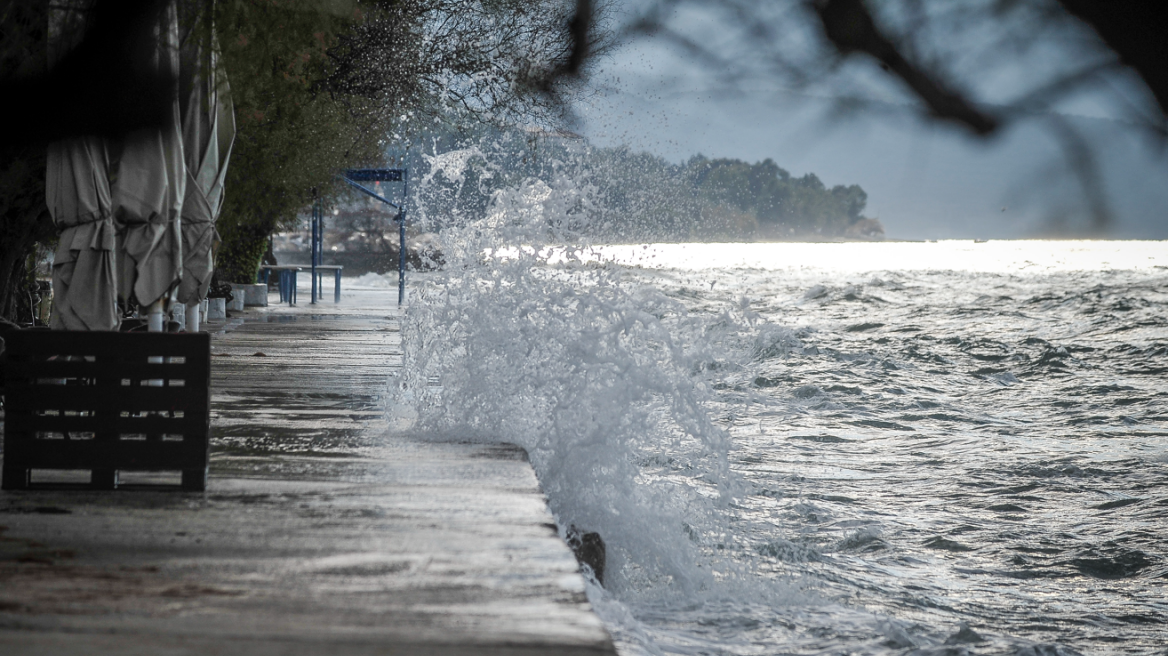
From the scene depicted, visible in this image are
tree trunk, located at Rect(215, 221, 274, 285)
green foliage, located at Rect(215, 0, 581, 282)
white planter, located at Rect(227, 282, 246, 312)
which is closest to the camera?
green foliage, located at Rect(215, 0, 581, 282)

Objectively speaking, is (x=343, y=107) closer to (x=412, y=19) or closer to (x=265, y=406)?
(x=412, y=19)

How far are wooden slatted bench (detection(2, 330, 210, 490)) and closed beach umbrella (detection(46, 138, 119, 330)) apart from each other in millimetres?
1036

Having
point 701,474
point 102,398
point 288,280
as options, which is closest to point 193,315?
point 102,398

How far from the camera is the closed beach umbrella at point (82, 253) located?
4.26 m

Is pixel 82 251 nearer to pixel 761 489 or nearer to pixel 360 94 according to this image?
pixel 761 489

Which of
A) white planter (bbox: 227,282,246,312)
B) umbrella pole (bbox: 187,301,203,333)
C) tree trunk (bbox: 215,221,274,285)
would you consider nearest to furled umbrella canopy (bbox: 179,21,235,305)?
umbrella pole (bbox: 187,301,203,333)

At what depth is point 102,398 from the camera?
3.35 m

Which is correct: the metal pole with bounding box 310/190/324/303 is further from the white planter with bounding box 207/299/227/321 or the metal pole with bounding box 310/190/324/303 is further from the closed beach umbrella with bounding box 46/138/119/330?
the closed beach umbrella with bounding box 46/138/119/330

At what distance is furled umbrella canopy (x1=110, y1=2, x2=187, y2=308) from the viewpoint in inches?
169

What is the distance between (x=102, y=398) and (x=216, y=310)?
9.18 meters

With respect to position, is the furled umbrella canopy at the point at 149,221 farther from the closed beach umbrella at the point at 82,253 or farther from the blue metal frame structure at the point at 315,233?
the blue metal frame structure at the point at 315,233

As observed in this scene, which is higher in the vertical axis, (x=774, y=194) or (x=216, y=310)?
(x=774, y=194)

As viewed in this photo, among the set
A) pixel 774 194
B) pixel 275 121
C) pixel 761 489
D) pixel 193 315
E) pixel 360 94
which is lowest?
pixel 761 489

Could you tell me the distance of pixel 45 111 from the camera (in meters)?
1.36
